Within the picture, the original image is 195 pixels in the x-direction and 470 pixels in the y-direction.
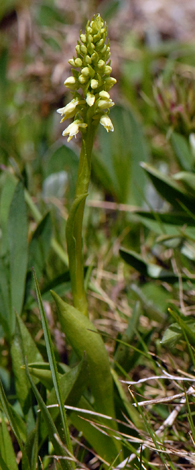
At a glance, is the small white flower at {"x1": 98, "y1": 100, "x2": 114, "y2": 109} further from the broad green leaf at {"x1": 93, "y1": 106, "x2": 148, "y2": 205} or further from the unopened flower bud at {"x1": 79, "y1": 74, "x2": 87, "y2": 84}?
the broad green leaf at {"x1": 93, "y1": 106, "x2": 148, "y2": 205}

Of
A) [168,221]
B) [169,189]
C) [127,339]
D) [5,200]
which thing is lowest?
[127,339]

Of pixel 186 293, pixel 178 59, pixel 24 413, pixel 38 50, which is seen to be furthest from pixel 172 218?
pixel 38 50

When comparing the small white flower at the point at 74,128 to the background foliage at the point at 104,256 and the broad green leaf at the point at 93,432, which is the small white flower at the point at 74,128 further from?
the broad green leaf at the point at 93,432

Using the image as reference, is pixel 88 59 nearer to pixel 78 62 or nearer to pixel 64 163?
pixel 78 62

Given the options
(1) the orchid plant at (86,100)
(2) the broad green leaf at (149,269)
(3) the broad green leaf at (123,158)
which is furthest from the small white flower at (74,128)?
(3) the broad green leaf at (123,158)

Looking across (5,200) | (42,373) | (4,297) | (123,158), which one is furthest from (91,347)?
(123,158)
